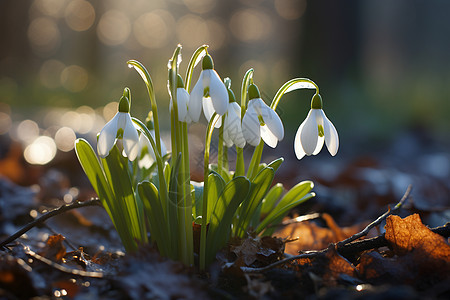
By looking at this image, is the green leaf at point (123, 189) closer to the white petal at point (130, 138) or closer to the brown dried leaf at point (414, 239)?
the white petal at point (130, 138)

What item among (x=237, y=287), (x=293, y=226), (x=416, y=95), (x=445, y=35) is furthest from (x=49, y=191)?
(x=445, y=35)

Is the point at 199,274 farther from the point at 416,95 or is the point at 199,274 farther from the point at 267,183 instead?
the point at 416,95

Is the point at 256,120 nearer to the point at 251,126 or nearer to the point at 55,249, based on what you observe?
the point at 251,126

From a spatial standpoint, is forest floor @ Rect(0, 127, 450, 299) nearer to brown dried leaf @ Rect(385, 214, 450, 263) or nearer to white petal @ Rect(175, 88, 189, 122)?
brown dried leaf @ Rect(385, 214, 450, 263)

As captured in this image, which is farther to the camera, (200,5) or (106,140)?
(200,5)

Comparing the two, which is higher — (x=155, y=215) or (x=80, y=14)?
(x=80, y=14)

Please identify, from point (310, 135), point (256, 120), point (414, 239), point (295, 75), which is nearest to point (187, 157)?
point (256, 120)

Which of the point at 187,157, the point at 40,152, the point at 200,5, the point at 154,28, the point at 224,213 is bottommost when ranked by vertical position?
the point at 40,152

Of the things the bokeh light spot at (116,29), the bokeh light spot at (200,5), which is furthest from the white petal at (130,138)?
the bokeh light spot at (200,5)
